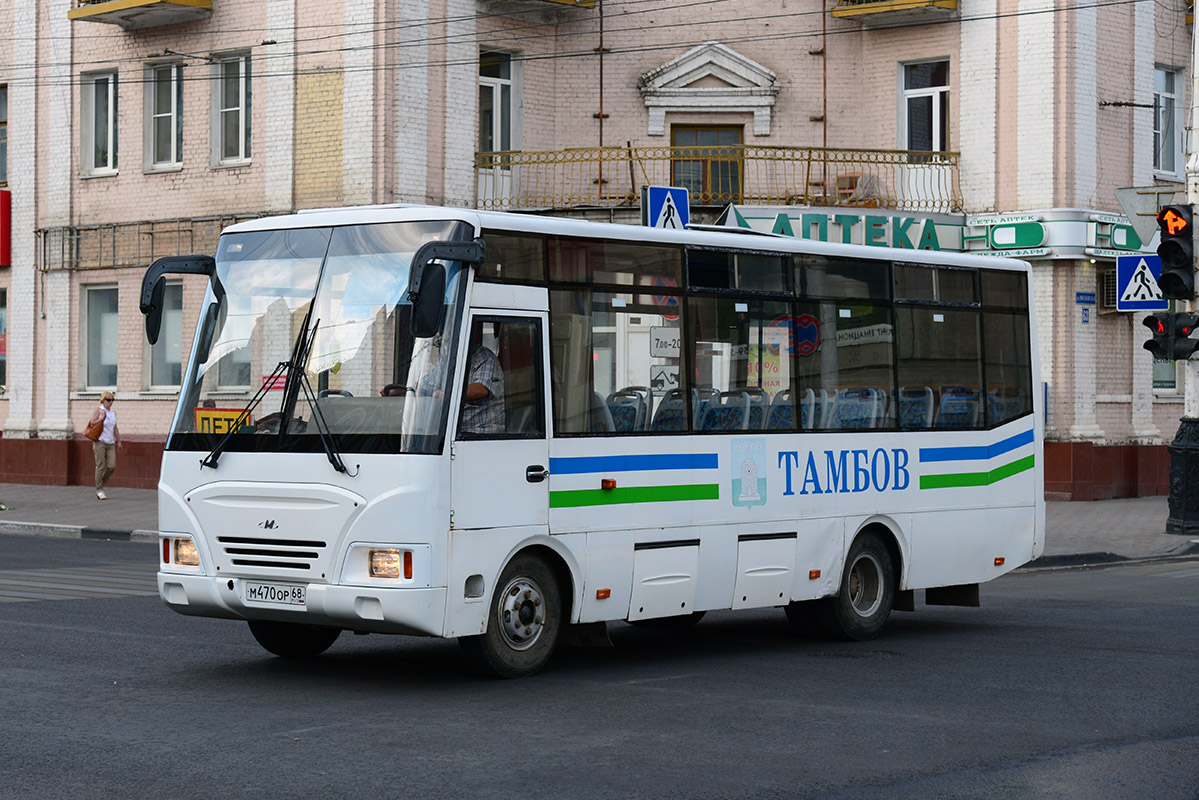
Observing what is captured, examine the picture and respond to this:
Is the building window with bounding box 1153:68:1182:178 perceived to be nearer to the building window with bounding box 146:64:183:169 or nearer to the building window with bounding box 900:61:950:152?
the building window with bounding box 900:61:950:152

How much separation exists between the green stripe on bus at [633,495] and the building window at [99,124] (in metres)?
21.5

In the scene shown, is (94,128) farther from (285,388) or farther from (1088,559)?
(285,388)

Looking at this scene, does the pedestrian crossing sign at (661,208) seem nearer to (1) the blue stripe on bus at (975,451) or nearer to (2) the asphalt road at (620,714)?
(1) the blue stripe on bus at (975,451)

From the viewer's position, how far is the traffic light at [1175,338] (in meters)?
19.8

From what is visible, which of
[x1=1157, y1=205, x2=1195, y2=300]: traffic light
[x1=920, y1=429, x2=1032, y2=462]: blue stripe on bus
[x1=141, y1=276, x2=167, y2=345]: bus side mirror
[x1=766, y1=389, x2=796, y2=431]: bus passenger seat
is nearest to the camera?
[x1=141, y1=276, x2=167, y2=345]: bus side mirror

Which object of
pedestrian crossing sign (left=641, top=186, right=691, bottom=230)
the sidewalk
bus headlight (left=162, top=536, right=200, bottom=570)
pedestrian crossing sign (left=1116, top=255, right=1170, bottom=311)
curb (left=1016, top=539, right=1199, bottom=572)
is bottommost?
curb (left=1016, top=539, right=1199, bottom=572)

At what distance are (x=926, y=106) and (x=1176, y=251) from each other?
9709 millimetres

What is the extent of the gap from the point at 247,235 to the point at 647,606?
3.35 m

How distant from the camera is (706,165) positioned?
27.2 meters

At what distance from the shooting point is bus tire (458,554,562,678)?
31.5 ft

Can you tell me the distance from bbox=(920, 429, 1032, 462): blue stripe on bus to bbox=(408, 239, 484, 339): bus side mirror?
191 inches

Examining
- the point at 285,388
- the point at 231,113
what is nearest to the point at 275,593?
the point at 285,388

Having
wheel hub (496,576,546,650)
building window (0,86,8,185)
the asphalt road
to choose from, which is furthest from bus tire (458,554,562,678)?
building window (0,86,8,185)

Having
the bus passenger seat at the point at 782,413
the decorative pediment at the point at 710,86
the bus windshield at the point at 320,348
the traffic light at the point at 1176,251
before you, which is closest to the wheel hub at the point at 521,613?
the bus windshield at the point at 320,348
